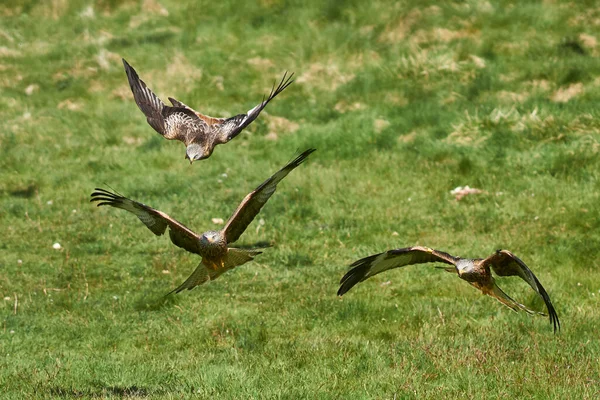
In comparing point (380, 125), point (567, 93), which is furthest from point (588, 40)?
point (380, 125)

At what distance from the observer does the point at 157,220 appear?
23.6 feet

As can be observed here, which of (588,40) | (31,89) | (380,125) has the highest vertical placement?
(31,89)

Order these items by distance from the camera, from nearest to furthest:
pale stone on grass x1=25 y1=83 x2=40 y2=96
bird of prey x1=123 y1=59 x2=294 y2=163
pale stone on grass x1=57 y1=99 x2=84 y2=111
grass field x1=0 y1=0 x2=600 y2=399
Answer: grass field x1=0 y1=0 x2=600 y2=399
bird of prey x1=123 y1=59 x2=294 y2=163
pale stone on grass x1=57 y1=99 x2=84 y2=111
pale stone on grass x1=25 y1=83 x2=40 y2=96

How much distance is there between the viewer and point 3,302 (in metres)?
10.3

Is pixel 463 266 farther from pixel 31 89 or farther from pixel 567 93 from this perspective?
pixel 31 89

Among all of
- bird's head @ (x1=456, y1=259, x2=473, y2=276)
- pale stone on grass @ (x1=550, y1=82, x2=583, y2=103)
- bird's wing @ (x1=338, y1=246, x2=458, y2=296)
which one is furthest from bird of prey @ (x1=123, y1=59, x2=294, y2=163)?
pale stone on grass @ (x1=550, y1=82, x2=583, y2=103)

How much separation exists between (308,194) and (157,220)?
6765mm

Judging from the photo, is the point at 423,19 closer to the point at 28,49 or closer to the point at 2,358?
the point at 28,49

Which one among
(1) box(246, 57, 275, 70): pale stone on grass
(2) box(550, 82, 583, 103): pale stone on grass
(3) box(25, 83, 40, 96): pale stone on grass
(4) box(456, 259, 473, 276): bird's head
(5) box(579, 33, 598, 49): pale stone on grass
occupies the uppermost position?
(4) box(456, 259, 473, 276): bird's head

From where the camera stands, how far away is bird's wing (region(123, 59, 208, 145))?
8805 mm

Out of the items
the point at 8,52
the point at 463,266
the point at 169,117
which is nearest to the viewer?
the point at 463,266

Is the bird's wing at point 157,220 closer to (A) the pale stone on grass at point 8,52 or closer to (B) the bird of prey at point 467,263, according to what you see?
(B) the bird of prey at point 467,263

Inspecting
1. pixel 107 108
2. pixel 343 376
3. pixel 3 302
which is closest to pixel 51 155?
pixel 107 108

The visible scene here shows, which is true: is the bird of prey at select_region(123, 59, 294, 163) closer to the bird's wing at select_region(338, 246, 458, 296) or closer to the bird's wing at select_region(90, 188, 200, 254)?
the bird's wing at select_region(90, 188, 200, 254)
